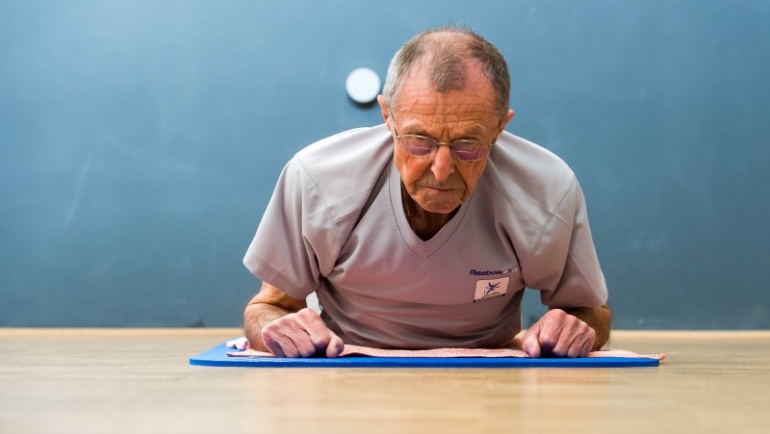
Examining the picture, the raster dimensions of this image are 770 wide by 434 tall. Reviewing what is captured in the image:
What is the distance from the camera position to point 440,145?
1.82 metres

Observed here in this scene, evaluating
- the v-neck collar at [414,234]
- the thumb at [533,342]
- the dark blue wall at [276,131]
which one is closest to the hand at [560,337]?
the thumb at [533,342]

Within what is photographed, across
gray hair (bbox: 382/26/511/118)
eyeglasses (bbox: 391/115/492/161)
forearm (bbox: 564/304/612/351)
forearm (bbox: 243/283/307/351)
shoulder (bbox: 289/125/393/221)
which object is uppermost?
gray hair (bbox: 382/26/511/118)

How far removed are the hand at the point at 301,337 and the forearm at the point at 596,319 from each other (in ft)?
1.91

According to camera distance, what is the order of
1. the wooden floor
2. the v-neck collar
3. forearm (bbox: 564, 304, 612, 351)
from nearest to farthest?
the wooden floor < the v-neck collar < forearm (bbox: 564, 304, 612, 351)

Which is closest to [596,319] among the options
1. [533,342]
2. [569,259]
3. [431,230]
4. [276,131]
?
[569,259]

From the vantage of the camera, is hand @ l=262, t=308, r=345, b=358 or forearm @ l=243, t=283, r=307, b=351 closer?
hand @ l=262, t=308, r=345, b=358

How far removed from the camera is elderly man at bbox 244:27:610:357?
1854 mm

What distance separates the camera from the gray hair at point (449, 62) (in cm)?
184

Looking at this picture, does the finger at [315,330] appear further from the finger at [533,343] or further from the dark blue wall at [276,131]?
the dark blue wall at [276,131]

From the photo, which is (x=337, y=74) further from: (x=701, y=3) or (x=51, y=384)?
(x=51, y=384)

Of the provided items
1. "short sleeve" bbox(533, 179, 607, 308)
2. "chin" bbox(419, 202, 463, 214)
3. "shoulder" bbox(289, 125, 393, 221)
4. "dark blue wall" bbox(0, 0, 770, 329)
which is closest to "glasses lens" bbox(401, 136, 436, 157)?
"chin" bbox(419, 202, 463, 214)

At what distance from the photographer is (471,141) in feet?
6.00

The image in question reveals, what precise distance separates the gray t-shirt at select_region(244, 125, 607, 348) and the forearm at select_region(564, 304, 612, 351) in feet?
0.09

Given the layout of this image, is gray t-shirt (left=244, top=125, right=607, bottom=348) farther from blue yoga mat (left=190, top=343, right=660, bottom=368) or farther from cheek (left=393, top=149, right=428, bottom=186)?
blue yoga mat (left=190, top=343, right=660, bottom=368)
